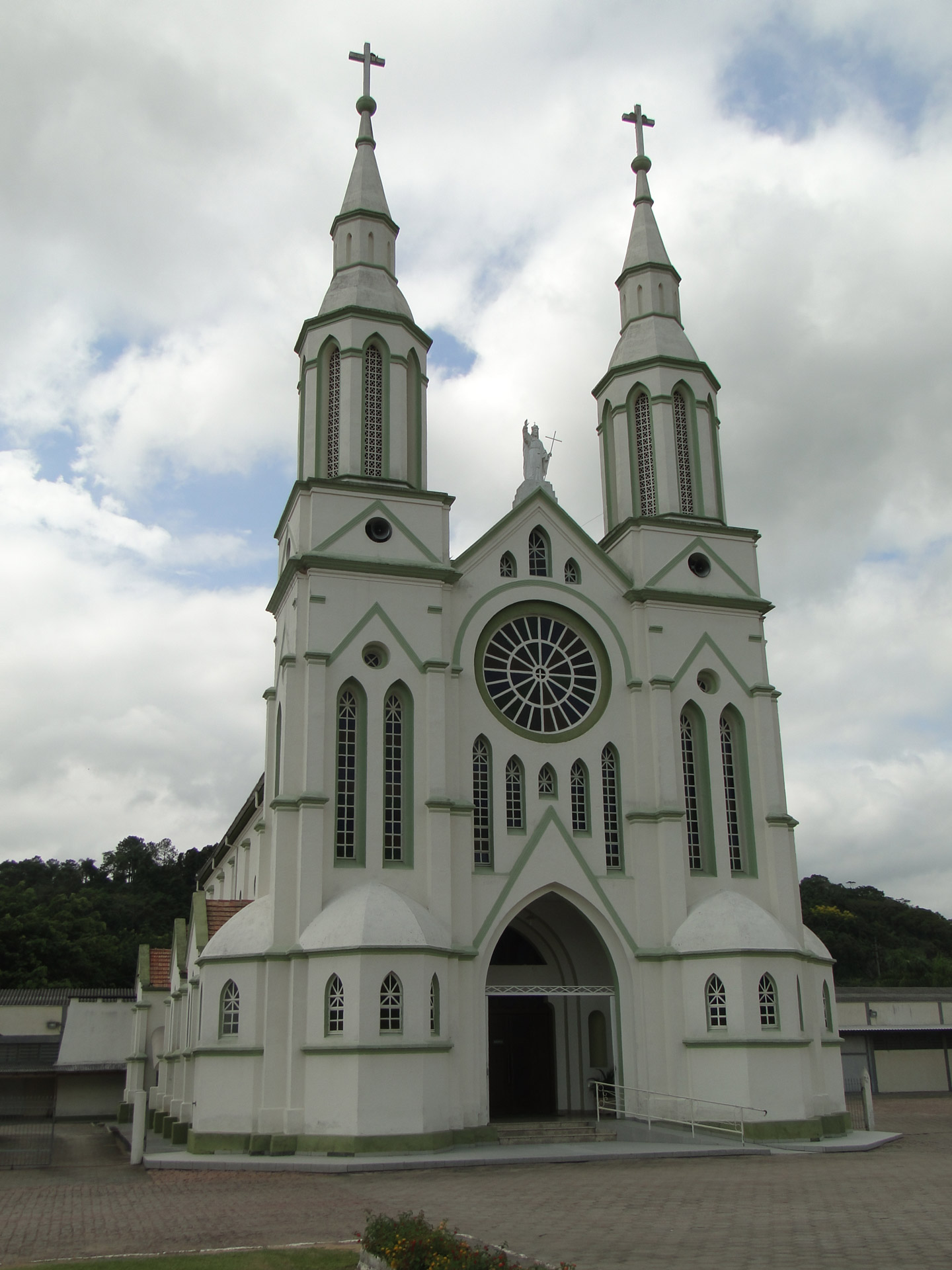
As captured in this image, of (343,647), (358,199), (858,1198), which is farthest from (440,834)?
(358,199)

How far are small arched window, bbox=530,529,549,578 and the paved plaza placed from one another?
1488 centimetres

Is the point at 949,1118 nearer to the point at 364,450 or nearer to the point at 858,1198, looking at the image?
the point at 858,1198

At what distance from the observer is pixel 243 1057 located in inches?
965

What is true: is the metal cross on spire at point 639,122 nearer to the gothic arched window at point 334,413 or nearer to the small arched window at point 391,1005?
the gothic arched window at point 334,413

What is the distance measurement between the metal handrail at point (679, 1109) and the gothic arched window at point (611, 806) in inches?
212

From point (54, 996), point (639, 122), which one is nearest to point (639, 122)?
point (639, 122)

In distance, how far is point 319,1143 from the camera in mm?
23344

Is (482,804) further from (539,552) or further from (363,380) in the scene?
(363,380)

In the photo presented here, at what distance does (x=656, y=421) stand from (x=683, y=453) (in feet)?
4.14

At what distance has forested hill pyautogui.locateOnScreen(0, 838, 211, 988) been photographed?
57.7 metres

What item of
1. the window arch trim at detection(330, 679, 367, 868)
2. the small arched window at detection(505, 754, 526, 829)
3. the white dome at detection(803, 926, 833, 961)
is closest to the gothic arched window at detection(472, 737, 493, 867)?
the small arched window at detection(505, 754, 526, 829)

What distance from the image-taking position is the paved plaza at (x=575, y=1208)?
12422 mm

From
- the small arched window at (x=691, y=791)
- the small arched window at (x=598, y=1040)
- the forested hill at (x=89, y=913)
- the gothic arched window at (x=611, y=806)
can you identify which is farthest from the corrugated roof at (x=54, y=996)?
the small arched window at (x=691, y=791)

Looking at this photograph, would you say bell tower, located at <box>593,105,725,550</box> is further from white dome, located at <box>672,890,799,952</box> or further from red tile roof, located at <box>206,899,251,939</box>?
red tile roof, located at <box>206,899,251,939</box>
